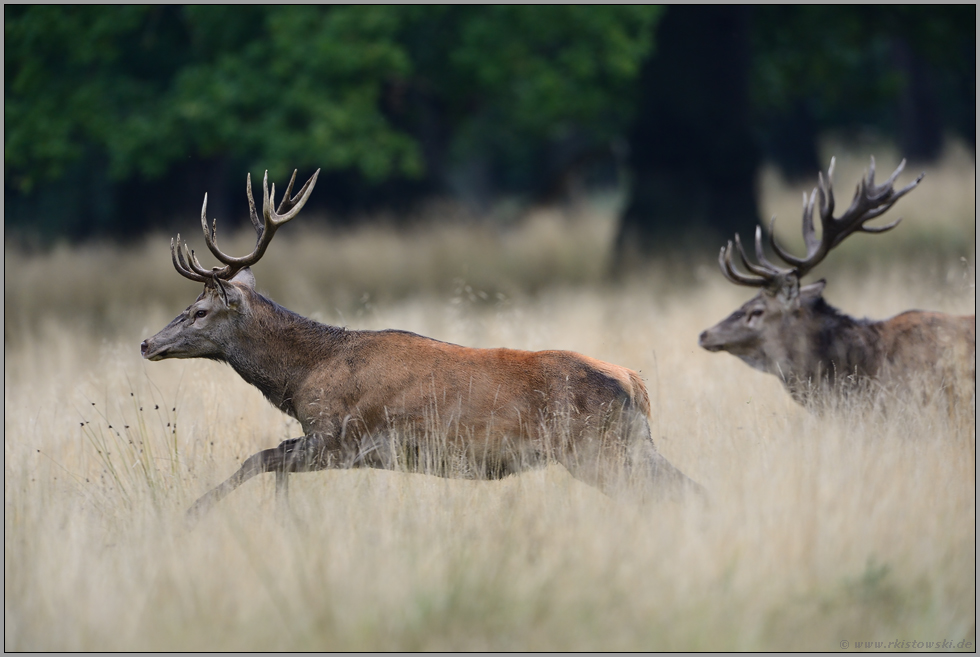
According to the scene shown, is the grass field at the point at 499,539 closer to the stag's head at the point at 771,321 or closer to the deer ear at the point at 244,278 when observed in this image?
the stag's head at the point at 771,321

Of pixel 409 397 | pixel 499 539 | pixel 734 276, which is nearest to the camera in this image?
pixel 499 539

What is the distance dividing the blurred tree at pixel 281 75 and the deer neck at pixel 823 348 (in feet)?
27.7

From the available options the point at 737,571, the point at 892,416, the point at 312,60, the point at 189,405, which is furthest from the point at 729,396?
the point at 312,60

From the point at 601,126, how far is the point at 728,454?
628 inches

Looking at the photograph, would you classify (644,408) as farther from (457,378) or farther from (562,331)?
(562,331)

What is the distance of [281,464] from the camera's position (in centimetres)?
524

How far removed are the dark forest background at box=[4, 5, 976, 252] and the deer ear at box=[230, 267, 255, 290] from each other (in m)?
8.80

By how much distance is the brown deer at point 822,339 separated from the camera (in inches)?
264

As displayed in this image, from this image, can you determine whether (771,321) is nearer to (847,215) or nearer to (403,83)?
(847,215)

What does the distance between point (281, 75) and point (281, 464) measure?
429 inches

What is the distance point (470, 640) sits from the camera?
147 inches

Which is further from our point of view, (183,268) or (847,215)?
(847,215)

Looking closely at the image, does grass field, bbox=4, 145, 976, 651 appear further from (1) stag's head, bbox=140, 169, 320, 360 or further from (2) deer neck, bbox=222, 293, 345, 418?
(1) stag's head, bbox=140, 169, 320, 360

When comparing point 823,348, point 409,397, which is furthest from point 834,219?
point 409,397
